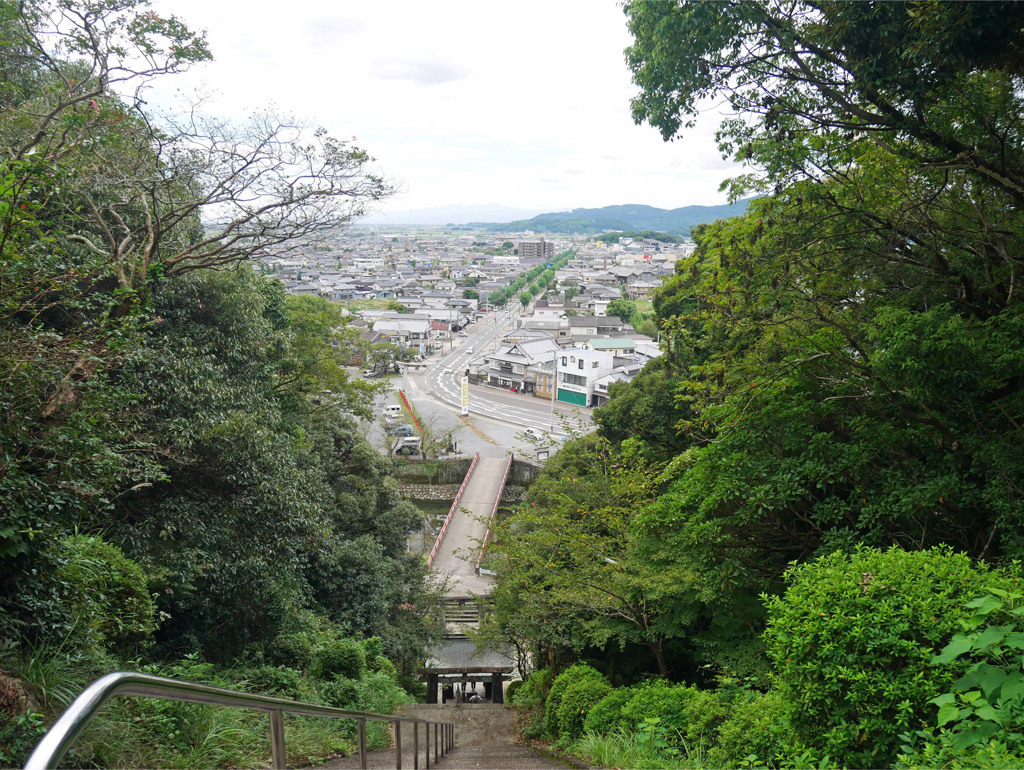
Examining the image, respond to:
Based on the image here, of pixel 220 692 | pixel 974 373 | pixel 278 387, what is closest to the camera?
pixel 220 692

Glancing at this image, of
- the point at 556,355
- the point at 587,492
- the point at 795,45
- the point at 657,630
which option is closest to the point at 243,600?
the point at 657,630

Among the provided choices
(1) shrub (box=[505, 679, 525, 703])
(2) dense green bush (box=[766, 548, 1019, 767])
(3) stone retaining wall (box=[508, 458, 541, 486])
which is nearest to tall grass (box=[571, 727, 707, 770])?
(2) dense green bush (box=[766, 548, 1019, 767])

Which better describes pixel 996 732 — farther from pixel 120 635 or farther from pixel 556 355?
pixel 556 355

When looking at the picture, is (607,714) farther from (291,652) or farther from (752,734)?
(291,652)

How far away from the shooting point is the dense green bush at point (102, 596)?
4.41 meters

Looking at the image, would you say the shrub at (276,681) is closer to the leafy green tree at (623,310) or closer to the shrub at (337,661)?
the shrub at (337,661)

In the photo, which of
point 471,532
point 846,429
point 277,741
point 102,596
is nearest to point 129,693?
point 277,741

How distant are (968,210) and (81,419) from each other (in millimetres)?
7973

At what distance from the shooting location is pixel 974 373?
5.04 meters

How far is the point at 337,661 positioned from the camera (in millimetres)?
8344

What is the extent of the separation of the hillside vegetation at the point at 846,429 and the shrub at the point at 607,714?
44 mm

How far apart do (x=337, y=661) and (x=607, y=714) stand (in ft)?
12.2

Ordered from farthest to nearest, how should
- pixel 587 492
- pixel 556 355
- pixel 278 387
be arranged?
pixel 556 355 < pixel 278 387 < pixel 587 492

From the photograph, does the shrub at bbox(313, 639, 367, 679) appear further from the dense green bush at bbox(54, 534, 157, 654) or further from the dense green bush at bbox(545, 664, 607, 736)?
the dense green bush at bbox(54, 534, 157, 654)
